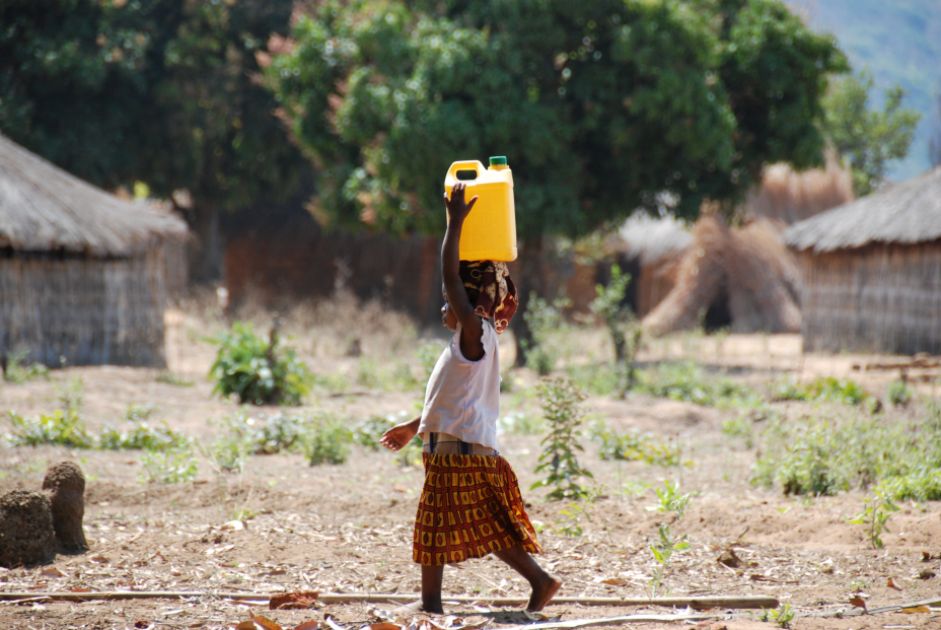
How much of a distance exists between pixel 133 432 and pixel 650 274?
17.1m

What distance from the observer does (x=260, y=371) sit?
386 inches

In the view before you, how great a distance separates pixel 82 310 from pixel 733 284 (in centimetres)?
1302

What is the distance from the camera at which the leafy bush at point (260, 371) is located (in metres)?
9.87

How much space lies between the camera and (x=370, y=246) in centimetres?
2378

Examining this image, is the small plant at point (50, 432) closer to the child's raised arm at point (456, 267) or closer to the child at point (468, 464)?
the child at point (468, 464)

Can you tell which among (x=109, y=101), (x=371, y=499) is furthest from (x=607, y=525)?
(x=109, y=101)

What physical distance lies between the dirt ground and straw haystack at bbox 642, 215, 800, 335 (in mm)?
13579

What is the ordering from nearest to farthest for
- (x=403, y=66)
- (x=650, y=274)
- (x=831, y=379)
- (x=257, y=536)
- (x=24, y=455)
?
(x=257, y=536) → (x=24, y=455) → (x=831, y=379) → (x=403, y=66) → (x=650, y=274)

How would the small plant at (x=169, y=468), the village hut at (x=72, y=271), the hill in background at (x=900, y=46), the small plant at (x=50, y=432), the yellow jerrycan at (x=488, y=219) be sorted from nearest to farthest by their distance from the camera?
the yellow jerrycan at (x=488, y=219)
the small plant at (x=169, y=468)
the small plant at (x=50, y=432)
the village hut at (x=72, y=271)
the hill in background at (x=900, y=46)

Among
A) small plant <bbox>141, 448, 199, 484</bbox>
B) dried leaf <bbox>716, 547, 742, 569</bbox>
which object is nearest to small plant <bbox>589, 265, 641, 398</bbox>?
small plant <bbox>141, 448, 199, 484</bbox>

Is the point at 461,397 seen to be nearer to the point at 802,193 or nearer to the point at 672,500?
the point at 672,500

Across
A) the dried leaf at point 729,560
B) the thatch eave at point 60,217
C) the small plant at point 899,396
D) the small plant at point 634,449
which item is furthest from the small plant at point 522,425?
the thatch eave at point 60,217

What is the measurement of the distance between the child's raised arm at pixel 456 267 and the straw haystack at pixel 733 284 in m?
18.2

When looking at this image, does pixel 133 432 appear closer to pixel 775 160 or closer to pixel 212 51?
pixel 775 160
